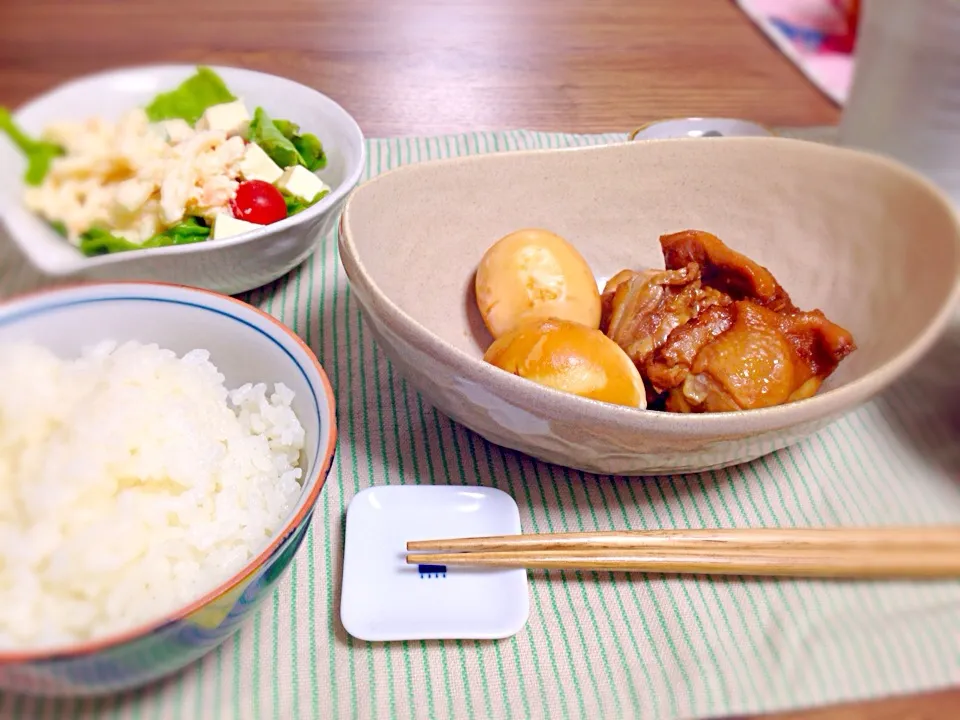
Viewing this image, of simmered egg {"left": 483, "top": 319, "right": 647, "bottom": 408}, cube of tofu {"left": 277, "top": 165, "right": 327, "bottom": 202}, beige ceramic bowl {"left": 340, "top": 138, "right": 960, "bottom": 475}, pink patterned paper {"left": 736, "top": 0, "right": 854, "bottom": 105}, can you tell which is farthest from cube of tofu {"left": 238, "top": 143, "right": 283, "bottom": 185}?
pink patterned paper {"left": 736, "top": 0, "right": 854, "bottom": 105}

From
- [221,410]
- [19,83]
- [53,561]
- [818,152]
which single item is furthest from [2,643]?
[818,152]

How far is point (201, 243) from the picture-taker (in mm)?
475

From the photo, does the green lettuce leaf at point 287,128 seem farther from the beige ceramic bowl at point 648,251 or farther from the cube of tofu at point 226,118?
the beige ceramic bowl at point 648,251

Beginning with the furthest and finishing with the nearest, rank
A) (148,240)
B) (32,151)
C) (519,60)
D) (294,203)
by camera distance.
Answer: (519,60)
(294,203)
(148,240)
(32,151)

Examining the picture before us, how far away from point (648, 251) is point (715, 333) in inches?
6.5

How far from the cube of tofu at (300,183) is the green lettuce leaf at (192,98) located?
0.08 meters

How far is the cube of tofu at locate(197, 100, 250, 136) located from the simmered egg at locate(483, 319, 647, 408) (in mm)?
310

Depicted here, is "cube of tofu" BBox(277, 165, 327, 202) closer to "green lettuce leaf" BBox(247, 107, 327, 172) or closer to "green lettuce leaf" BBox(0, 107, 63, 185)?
"green lettuce leaf" BBox(247, 107, 327, 172)

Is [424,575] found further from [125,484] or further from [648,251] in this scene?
[648,251]

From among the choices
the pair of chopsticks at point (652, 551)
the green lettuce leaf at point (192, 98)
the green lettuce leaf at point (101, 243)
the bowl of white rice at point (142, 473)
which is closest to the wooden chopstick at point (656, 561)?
the pair of chopsticks at point (652, 551)

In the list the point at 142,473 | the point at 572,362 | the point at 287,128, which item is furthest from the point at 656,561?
the point at 287,128

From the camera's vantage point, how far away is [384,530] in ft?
1.40

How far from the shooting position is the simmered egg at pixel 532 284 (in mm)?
497

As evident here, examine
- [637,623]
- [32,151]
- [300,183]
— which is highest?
[32,151]
